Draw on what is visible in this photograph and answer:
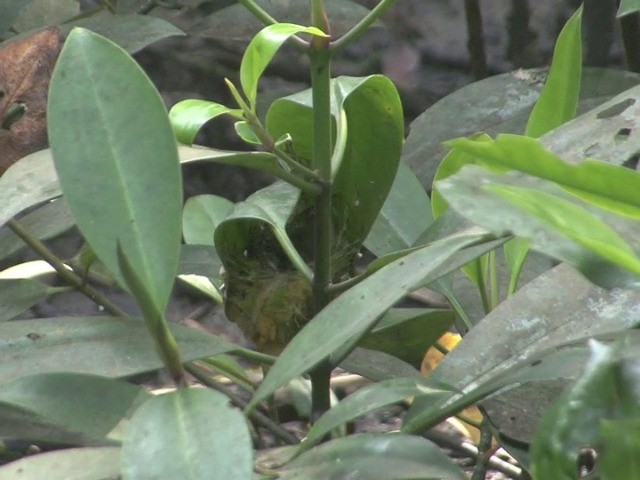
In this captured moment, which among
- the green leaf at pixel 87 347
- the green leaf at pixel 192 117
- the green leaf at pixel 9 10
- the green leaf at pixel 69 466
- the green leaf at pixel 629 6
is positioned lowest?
the green leaf at pixel 69 466

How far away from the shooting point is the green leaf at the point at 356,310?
405 mm

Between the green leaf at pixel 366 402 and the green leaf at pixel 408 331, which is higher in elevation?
→ the green leaf at pixel 366 402

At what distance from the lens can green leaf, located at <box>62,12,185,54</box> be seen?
0.81 metres

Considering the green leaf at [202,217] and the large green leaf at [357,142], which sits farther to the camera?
the green leaf at [202,217]

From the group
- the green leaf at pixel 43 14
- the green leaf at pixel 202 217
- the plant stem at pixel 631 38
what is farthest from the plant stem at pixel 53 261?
the plant stem at pixel 631 38

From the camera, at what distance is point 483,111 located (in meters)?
0.90

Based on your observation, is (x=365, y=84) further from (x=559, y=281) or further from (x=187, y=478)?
(x=187, y=478)

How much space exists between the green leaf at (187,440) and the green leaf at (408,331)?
24cm

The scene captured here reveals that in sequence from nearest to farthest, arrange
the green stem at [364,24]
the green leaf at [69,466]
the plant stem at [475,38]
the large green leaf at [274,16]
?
the green leaf at [69,466] < the green stem at [364,24] < the large green leaf at [274,16] < the plant stem at [475,38]

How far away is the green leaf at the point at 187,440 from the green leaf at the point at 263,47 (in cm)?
17

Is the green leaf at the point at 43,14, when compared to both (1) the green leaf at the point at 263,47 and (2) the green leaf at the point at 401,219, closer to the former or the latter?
(2) the green leaf at the point at 401,219

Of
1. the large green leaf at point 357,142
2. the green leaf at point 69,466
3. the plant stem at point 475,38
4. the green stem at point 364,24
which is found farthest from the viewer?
the plant stem at point 475,38

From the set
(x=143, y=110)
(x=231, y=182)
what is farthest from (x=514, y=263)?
(x=231, y=182)

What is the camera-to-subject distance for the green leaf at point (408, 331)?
63 cm
